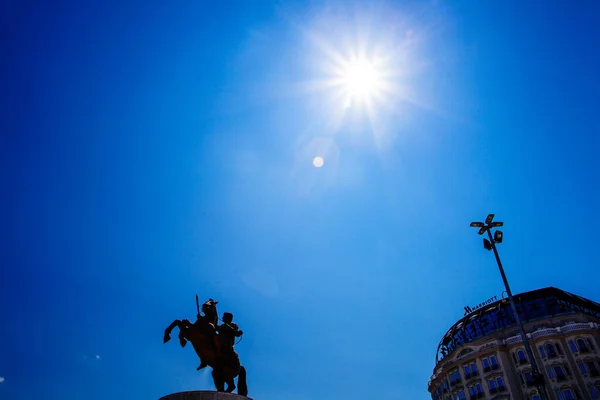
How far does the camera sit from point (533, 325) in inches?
2406

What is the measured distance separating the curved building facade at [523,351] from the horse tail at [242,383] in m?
58.4

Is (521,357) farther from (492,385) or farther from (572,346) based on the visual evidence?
(572,346)

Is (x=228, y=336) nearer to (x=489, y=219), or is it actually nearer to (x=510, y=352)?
(x=489, y=219)

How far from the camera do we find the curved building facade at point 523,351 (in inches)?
2117

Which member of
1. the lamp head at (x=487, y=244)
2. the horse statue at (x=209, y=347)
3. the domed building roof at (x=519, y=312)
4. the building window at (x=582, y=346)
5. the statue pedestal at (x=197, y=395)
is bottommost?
the statue pedestal at (x=197, y=395)

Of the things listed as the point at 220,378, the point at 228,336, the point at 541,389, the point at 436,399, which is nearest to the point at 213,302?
the point at 228,336

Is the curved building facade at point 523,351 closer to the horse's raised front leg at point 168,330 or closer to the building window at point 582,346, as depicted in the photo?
the building window at point 582,346

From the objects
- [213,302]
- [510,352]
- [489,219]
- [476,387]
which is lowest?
[213,302]

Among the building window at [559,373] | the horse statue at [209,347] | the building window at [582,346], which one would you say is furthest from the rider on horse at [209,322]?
the building window at [582,346]

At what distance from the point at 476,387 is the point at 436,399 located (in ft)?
37.8

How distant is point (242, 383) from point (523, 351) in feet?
198

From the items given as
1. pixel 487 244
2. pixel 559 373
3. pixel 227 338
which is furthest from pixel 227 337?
pixel 559 373

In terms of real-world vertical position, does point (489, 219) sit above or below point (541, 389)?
above

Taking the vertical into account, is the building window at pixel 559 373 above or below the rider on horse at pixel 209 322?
above
